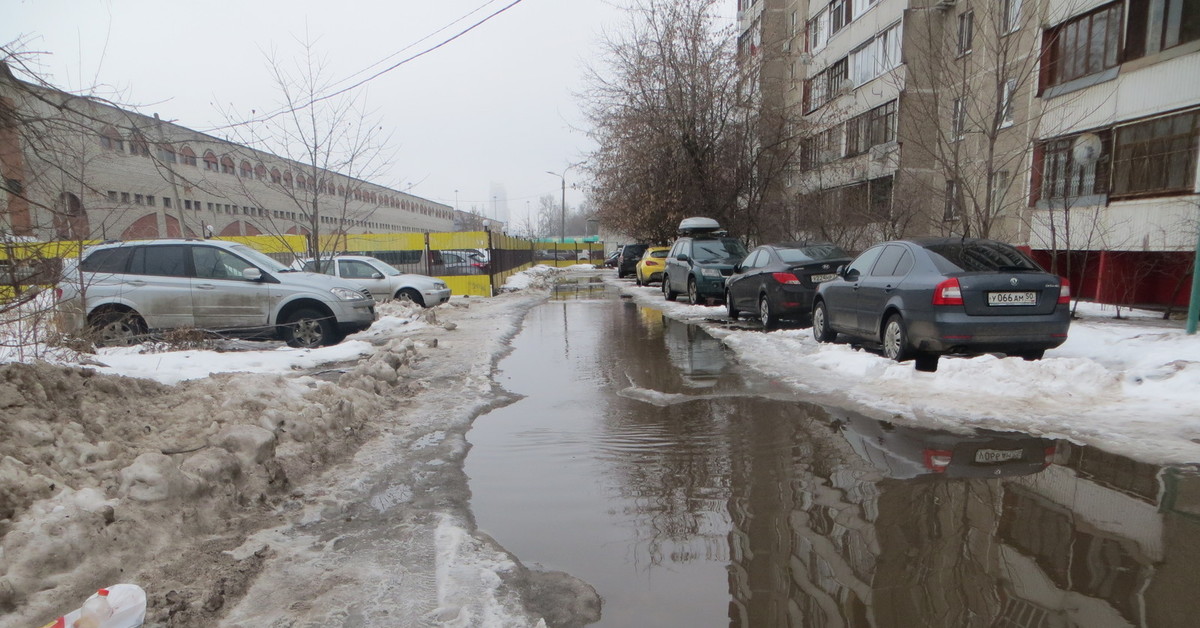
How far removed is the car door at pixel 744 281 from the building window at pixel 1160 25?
386 inches

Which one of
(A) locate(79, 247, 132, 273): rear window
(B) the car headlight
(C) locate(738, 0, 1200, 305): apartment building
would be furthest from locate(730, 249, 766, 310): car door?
(A) locate(79, 247, 132, 273): rear window

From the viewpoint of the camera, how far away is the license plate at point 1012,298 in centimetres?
661

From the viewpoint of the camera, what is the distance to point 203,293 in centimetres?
969

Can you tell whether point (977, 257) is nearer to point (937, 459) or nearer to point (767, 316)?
point (937, 459)

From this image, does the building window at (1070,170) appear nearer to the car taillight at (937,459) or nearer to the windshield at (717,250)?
the windshield at (717,250)

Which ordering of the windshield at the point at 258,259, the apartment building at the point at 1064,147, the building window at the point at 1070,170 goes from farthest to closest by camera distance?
1. the building window at the point at 1070,170
2. the apartment building at the point at 1064,147
3. the windshield at the point at 258,259

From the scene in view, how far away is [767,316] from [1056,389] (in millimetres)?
5751

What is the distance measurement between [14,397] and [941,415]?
266 inches

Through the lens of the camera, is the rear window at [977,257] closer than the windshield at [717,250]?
Yes

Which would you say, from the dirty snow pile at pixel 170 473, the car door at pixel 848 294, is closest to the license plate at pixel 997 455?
the dirty snow pile at pixel 170 473

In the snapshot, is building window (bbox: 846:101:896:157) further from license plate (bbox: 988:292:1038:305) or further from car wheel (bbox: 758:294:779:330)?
license plate (bbox: 988:292:1038:305)

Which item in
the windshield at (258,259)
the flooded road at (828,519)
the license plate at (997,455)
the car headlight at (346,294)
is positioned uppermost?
the windshield at (258,259)

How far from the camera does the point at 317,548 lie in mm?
3381

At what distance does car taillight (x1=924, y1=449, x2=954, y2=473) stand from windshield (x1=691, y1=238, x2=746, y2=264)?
475 inches
